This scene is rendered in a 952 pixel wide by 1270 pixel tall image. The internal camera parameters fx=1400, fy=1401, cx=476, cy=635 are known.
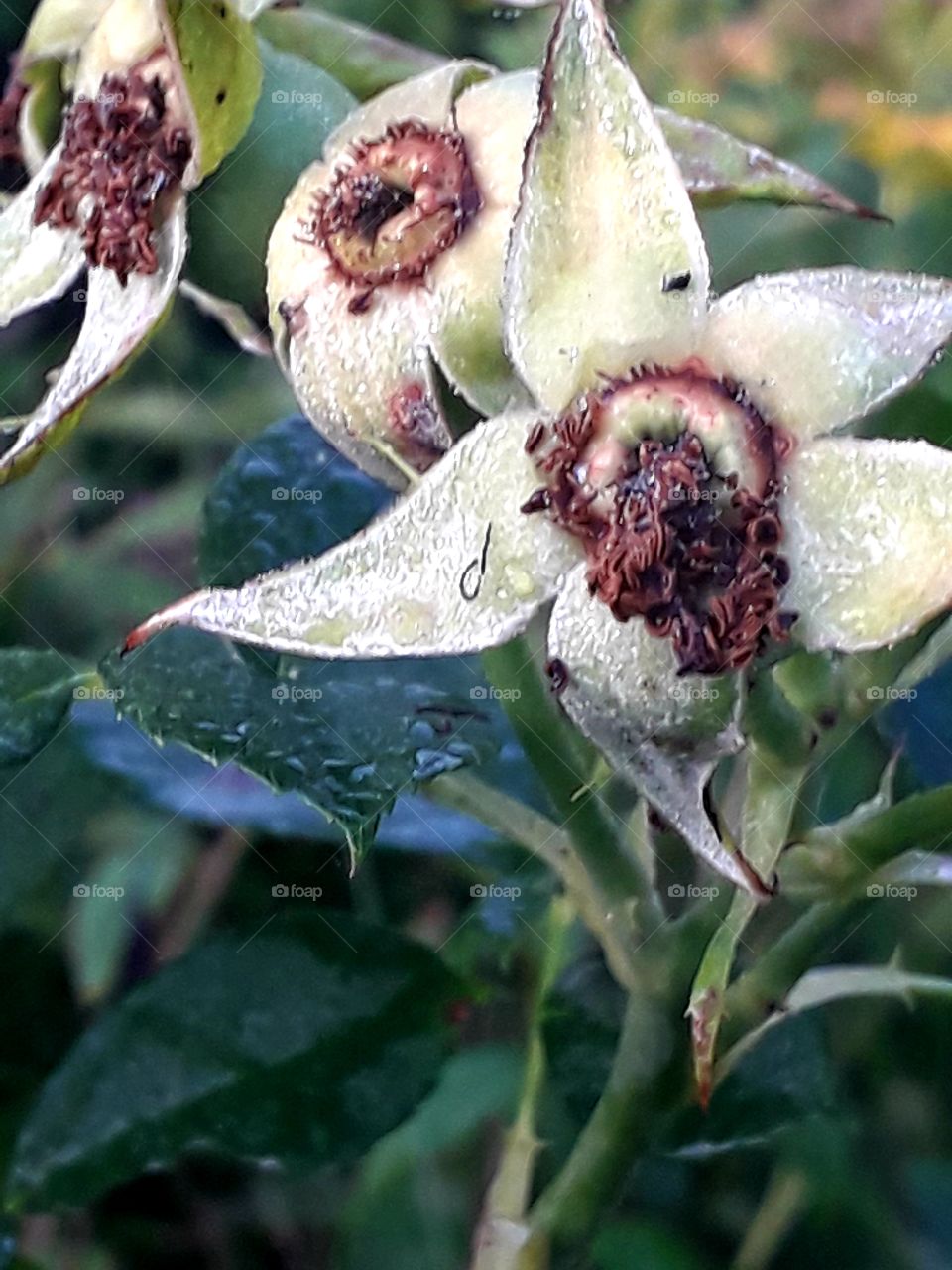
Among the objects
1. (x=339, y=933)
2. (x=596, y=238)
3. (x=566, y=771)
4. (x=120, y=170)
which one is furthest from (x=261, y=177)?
(x=339, y=933)

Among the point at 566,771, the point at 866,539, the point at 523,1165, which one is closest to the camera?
the point at 866,539

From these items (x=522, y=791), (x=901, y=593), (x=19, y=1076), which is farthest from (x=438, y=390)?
(x=19, y=1076)

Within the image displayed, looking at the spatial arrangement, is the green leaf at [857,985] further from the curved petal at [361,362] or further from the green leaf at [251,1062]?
the curved petal at [361,362]

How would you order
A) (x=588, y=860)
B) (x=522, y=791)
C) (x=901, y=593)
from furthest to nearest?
(x=522, y=791) < (x=588, y=860) < (x=901, y=593)

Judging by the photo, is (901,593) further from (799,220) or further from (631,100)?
(799,220)

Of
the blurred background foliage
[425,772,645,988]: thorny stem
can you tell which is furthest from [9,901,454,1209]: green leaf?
[425,772,645,988]: thorny stem

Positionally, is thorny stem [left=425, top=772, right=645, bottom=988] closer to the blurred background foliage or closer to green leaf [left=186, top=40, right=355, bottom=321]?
the blurred background foliage

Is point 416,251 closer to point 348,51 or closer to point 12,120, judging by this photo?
point 348,51
